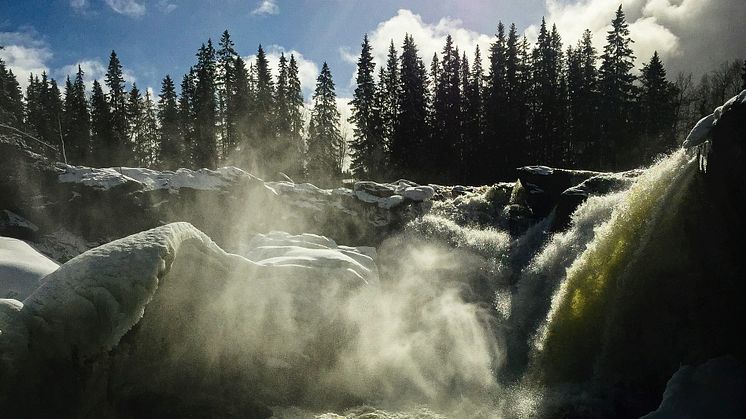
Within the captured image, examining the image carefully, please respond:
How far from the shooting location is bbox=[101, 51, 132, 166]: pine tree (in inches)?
1826

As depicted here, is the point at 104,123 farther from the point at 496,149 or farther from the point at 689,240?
the point at 689,240

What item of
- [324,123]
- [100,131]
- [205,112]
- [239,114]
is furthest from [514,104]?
[100,131]

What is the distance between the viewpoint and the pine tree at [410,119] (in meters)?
41.6

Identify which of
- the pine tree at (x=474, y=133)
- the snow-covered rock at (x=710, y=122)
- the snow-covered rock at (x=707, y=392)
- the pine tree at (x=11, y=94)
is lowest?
the snow-covered rock at (x=707, y=392)

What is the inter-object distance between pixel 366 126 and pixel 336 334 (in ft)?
115

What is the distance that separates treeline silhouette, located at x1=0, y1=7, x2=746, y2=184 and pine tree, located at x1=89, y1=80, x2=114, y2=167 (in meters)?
0.15

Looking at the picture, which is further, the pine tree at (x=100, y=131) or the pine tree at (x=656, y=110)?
the pine tree at (x=100, y=131)

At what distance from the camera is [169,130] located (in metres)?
52.1

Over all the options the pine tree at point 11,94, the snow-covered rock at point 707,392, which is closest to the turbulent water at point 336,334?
the snow-covered rock at point 707,392

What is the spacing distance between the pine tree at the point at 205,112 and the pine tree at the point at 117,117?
8154 millimetres

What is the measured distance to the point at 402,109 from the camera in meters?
43.5

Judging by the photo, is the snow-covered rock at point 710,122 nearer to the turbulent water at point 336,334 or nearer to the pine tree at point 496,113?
the turbulent water at point 336,334

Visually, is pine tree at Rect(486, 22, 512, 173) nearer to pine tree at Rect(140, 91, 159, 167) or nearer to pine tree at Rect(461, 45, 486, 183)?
pine tree at Rect(461, 45, 486, 183)

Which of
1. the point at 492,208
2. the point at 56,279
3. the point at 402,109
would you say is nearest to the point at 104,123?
the point at 402,109
